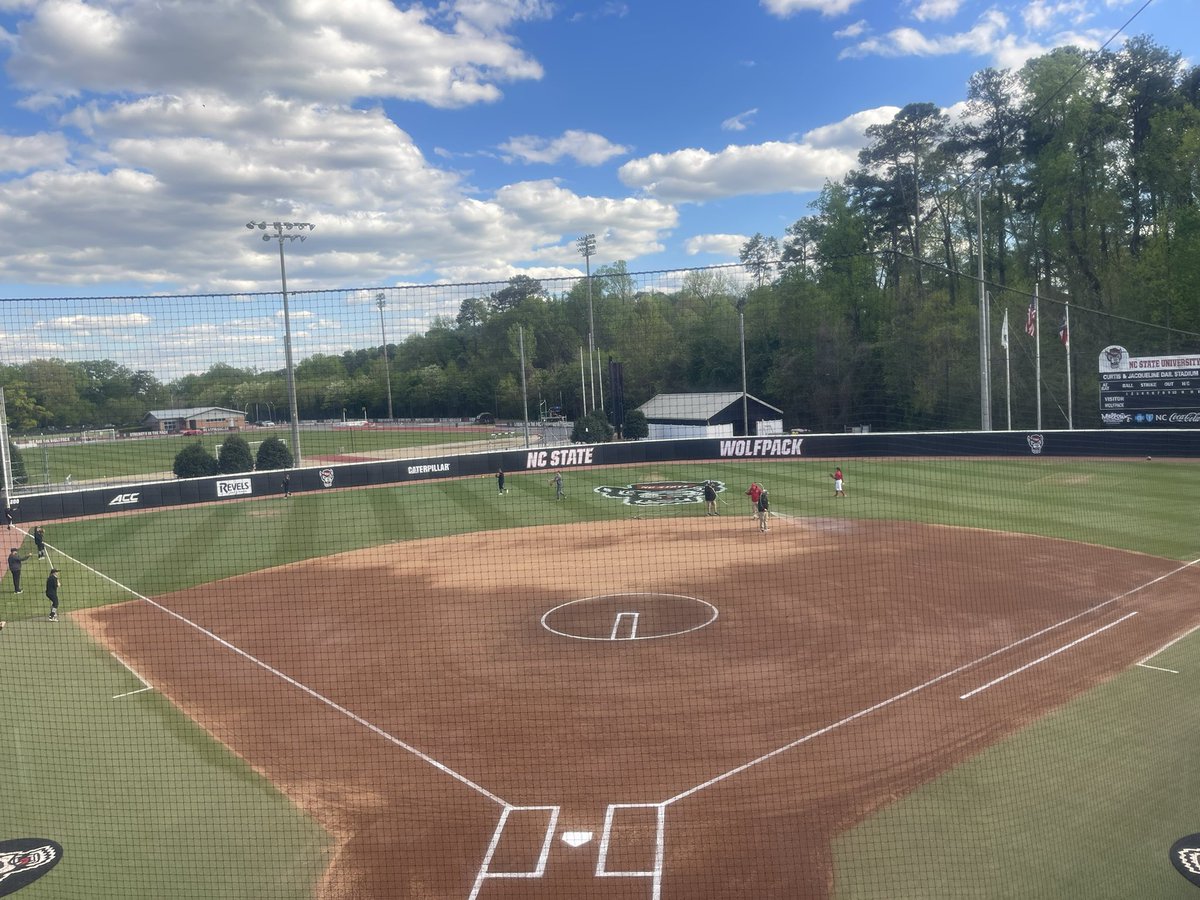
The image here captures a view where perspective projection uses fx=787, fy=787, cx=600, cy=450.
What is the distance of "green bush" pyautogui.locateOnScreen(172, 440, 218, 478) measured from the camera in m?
31.5

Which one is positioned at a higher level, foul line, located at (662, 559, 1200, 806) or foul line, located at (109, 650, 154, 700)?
foul line, located at (109, 650, 154, 700)

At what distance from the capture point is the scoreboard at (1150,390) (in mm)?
26344

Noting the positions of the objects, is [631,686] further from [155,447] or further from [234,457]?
[234,457]

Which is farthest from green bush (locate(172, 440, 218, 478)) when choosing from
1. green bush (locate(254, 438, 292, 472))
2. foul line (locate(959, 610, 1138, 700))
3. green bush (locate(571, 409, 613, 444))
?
foul line (locate(959, 610, 1138, 700))

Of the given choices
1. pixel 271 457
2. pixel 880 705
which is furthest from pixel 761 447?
pixel 880 705

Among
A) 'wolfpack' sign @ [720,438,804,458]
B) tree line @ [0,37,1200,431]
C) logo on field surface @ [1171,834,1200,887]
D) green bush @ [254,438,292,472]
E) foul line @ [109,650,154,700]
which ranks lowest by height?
logo on field surface @ [1171,834,1200,887]

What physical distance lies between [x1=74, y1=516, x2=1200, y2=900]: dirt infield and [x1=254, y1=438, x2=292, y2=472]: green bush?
14883 millimetres

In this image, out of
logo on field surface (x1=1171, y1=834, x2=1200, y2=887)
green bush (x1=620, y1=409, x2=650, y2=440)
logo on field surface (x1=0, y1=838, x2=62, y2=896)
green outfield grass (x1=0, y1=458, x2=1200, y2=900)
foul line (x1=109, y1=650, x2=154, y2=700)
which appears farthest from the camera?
green bush (x1=620, y1=409, x2=650, y2=440)

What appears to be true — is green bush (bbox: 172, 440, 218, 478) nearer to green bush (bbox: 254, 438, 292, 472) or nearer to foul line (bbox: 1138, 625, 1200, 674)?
green bush (bbox: 254, 438, 292, 472)

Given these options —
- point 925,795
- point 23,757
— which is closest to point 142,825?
point 23,757

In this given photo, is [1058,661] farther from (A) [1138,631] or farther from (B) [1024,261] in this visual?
(B) [1024,261]

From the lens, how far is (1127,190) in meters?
43.8

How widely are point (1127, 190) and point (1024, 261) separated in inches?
239

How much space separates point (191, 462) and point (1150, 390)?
3574 cm
